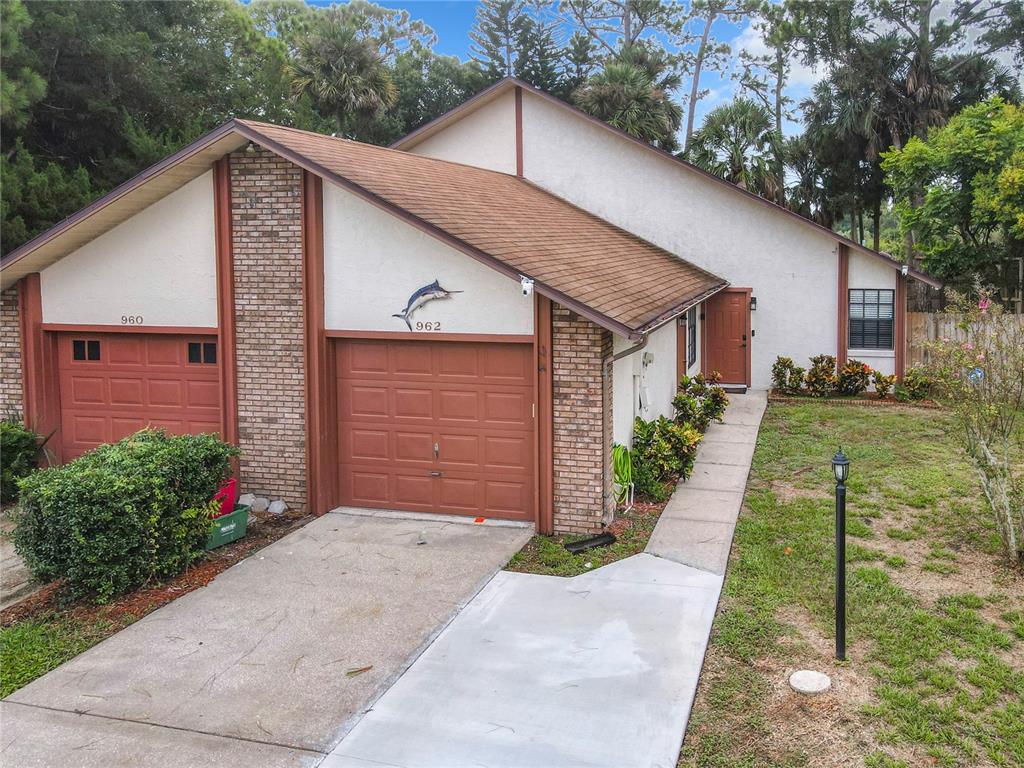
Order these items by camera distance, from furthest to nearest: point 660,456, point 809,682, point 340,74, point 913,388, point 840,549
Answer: point 340,74
point 913,388
point 660,456
point 840,549
point 809,682

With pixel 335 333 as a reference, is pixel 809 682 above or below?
below

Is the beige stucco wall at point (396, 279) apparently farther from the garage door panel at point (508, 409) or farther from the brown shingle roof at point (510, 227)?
the garage door panel at point (508, 409)

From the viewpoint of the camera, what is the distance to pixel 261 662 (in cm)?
688

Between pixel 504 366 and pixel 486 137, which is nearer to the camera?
pixel 504 366

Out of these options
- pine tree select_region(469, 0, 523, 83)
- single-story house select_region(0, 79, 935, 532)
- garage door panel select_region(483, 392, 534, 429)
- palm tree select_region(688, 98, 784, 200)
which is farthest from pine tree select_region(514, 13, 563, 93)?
garage door panel select_region(483, 392, 534, 429)

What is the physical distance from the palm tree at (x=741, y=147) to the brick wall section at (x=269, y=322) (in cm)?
1844

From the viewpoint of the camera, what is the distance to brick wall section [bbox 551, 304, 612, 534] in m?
9.62

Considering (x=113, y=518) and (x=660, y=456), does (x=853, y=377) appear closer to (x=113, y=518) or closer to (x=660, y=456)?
(x=660, y=456)

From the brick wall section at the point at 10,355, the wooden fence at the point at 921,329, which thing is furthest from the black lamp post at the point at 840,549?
the wooden fence at the point at 921,329

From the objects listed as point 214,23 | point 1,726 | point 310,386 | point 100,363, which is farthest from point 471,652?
point 214,23

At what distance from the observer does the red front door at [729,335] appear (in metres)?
18.9

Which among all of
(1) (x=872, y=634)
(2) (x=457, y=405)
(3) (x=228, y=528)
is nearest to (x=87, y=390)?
(3) (x=228, y=528)

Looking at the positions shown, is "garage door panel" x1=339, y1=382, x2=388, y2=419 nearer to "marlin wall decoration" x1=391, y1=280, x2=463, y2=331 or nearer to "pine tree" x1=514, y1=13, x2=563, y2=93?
"marlin wall decoration" x1=391, y1=280, x2=463, y2=331

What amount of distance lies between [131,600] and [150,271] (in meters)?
4.55
